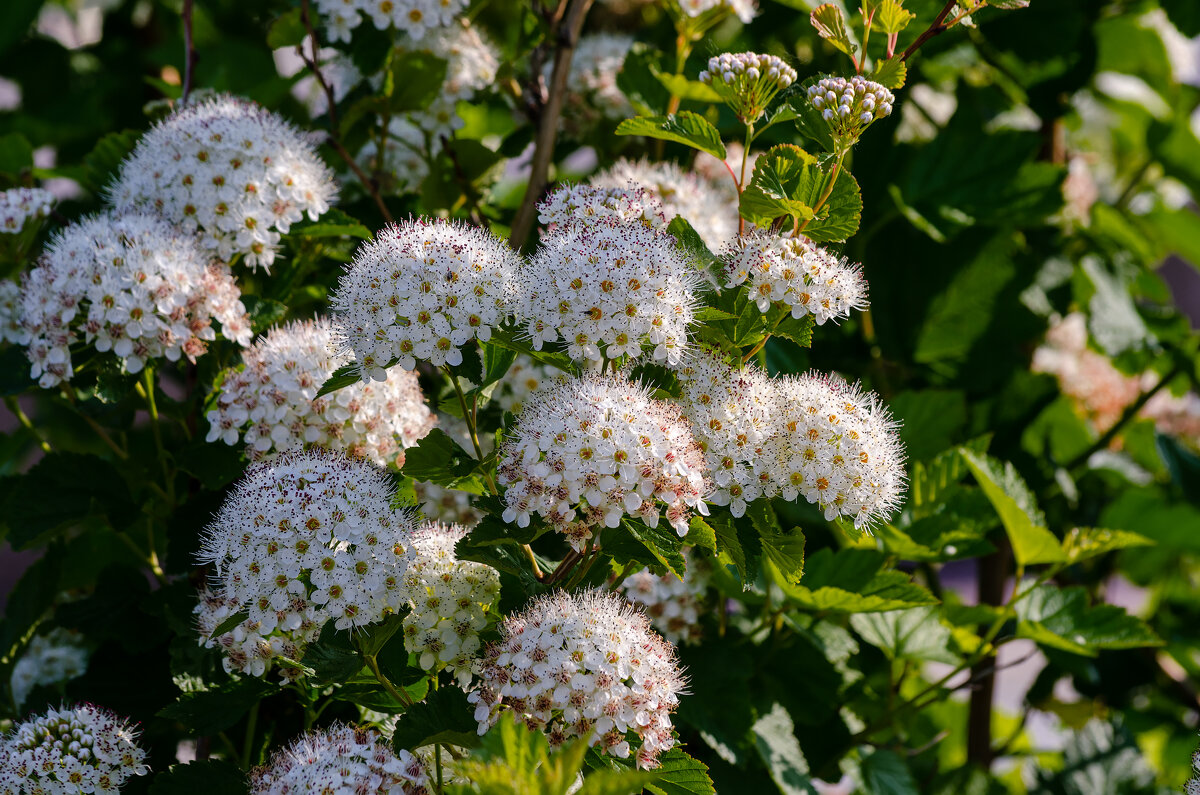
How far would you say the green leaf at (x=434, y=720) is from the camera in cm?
92

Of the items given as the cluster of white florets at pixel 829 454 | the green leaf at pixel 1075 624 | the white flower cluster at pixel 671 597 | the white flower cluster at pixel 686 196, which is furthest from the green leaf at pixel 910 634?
the white flower cluster at pixel 686 196

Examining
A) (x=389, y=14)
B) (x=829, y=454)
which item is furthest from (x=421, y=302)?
(x=389, y=14)

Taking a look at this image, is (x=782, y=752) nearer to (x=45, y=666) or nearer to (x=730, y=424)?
(x=730, y=424)

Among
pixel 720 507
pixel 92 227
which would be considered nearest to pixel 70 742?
pixel 92 227

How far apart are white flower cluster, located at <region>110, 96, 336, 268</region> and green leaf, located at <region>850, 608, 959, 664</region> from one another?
2.82ft

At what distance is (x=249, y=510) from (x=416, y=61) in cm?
73

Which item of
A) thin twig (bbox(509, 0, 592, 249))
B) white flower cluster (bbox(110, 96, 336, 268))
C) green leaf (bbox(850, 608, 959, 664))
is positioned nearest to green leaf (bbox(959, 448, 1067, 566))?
green leaf (bbox(850, 608, 959, 664))

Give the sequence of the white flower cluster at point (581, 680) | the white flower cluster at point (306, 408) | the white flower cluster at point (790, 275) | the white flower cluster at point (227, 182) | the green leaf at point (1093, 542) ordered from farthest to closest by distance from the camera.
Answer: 1. the green leaf at point (1093, 542)
2. the white flower cluster at point (227, 182)
3. the white flower cluster at point (306, 408)
4. the white flower cluster at point (790, 275)
5. the white flower cluster at point (581, 680)

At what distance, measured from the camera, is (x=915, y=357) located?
179 cm

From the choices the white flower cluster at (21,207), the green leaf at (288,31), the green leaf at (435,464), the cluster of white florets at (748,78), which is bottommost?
the green leaf at (435,464)

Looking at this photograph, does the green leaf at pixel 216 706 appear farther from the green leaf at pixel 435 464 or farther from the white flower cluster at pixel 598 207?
the white flower cluster at pixel 598 207

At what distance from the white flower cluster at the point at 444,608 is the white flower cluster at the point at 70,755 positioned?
317 millimetres

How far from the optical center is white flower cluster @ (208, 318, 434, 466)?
1.12 metres

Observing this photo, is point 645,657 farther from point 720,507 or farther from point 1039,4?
point 1039,4
